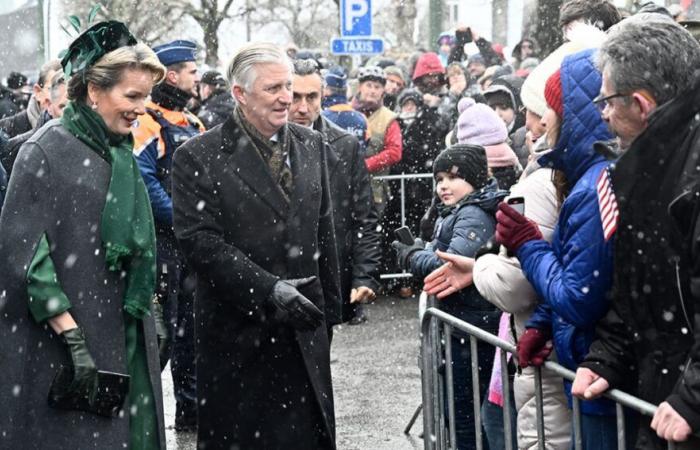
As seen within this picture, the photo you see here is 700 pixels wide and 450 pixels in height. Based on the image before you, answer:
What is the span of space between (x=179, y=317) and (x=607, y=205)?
4.73 metres

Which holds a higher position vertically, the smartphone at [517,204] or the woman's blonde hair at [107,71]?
the woman's blonde hair at [107,71]

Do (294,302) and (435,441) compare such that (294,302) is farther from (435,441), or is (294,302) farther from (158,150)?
(158,150)

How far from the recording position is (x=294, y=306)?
5414mm

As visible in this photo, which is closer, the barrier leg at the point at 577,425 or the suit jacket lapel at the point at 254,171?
the barrier leg at the point at 577,425

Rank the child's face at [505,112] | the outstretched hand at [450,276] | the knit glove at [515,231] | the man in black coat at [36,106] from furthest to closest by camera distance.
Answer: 1. the child's face at [505,112]
2. the man in black coat at [36,106]
3. the outstretched hand at [450,276]
4. the knit glove at [515,231]

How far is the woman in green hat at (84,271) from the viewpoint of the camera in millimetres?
4910

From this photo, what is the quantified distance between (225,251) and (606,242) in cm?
218

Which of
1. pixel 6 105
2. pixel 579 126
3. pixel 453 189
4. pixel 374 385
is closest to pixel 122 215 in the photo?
pixel 453 189

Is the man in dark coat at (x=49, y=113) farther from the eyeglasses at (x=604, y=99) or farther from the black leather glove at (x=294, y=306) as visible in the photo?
the eyeglasses at (x=604, y=99)

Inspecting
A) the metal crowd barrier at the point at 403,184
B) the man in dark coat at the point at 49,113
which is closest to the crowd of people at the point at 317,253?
the man in dark coat at the point at 49,113

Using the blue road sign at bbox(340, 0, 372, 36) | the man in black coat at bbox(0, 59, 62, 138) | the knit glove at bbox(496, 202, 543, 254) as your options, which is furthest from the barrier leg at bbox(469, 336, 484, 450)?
the blue road sign at bbox(340, 0, 372, 36)

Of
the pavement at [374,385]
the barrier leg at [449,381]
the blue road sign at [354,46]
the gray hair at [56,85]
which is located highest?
the gray hair at [56,85]

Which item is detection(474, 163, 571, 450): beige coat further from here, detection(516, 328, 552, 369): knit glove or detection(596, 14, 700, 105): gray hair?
detection(596, 14, 700, 105): gray hair

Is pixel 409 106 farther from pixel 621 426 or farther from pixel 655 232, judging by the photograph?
pixel 655 232
